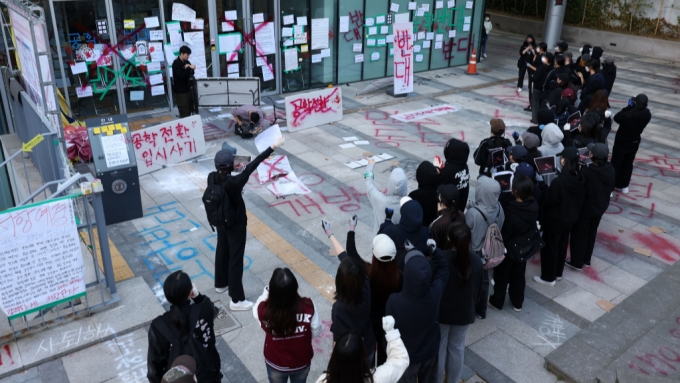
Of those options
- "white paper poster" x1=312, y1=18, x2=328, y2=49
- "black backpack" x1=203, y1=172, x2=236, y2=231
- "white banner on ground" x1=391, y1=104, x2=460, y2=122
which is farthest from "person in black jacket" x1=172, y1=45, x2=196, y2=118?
"black backpack" x1=203, y1=172, x2=236, y2=231

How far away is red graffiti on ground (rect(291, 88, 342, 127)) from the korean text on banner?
2.85 m

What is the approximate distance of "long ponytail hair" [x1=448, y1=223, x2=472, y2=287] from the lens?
4.46 meters

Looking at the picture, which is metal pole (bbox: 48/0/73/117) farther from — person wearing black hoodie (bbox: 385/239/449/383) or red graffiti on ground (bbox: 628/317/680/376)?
red graffiti on ground (bbox: 628/317/680/376)

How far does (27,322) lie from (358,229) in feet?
14.4

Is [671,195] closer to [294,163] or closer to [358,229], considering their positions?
[358,229]

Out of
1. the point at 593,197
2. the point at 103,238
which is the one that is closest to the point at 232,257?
the point at 103,238

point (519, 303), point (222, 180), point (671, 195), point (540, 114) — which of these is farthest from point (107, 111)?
point (671, 195)

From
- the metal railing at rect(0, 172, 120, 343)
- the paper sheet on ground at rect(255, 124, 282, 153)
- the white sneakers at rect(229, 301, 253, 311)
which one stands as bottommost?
the white sneakers at rect(229, 301, 253, 311)

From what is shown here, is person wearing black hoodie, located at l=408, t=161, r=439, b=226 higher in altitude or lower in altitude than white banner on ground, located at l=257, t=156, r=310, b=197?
higher

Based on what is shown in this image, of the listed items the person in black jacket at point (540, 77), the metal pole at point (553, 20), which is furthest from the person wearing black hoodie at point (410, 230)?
the metal pole at point (553, 20)

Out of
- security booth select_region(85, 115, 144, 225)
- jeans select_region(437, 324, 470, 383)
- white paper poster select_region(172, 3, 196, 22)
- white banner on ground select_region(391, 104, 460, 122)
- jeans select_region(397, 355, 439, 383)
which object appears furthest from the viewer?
white banner on ground select_region(391, 104, 460, 122)

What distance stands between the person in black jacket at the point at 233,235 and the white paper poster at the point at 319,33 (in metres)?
9.82

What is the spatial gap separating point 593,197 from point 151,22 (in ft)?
33.4

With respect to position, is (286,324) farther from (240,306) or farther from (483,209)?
(483,209)
